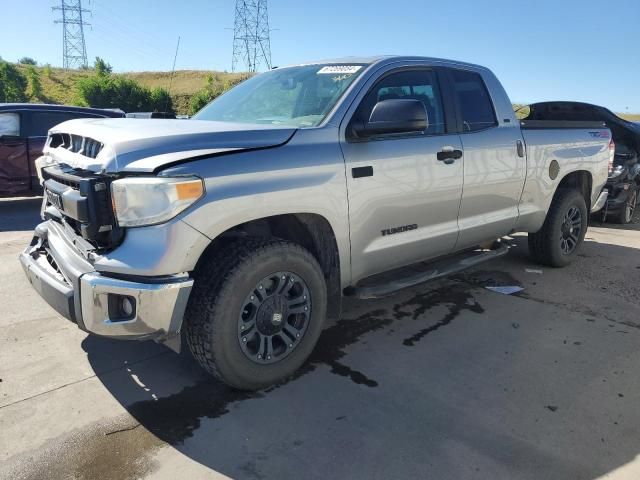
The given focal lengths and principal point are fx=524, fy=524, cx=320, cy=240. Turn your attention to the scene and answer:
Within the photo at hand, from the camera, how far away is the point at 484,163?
4.25 metres

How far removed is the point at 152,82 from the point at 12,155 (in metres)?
64.1

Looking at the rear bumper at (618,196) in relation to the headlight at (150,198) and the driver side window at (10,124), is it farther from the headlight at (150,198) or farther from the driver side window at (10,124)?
the driver side window at (10,124)

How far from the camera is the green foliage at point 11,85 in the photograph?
50750 mm

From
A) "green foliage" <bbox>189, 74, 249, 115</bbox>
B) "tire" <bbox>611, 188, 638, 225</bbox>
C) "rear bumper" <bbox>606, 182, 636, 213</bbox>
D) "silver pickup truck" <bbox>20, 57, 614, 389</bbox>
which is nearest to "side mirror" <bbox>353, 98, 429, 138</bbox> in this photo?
"silver pickup truck" <bbox>20, 57, 614, 389</bbox>

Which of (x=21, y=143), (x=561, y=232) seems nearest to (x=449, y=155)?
(x=561, y=232)

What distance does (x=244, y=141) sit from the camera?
9.33ft

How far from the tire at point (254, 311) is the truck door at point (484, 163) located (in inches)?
65.7

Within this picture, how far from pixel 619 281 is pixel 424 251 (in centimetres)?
255

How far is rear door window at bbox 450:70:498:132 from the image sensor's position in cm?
421

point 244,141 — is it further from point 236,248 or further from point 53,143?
point 53,143

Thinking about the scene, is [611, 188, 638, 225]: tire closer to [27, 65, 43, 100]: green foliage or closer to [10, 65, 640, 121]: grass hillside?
[10, 65, 640, 121]: grass hillside

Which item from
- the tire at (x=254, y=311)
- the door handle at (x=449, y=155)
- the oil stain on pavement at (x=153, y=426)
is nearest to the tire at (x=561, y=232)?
the door handle at (x=449, y=155)

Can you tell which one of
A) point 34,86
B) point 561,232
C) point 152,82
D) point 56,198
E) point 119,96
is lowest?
point 561,232

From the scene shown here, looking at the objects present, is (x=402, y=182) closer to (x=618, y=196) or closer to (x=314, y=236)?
(x=314, y=236)
